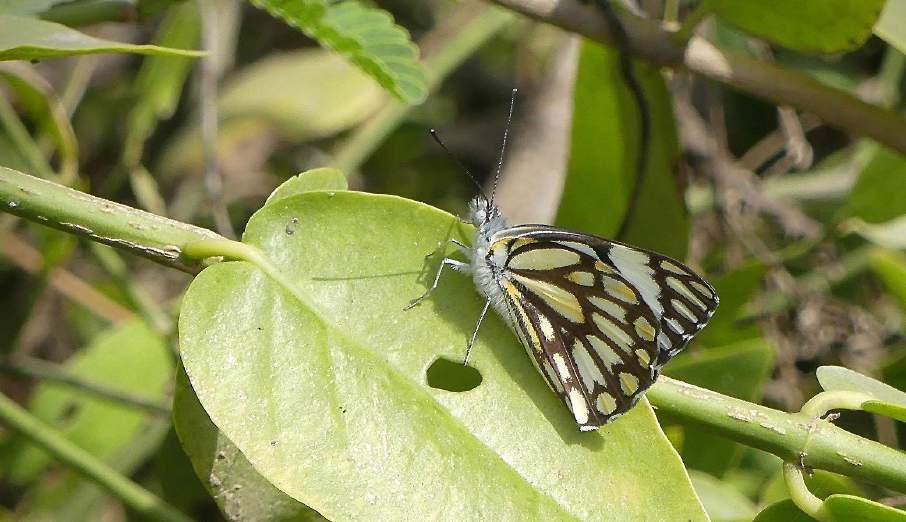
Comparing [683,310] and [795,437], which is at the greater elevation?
[795,437]

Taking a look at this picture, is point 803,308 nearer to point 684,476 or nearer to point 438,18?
point 684,476

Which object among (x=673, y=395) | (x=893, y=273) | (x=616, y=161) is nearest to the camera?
(x=673, y=395)

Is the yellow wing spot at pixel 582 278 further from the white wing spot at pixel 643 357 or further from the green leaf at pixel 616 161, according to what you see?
the green leaf at pixel 616 161

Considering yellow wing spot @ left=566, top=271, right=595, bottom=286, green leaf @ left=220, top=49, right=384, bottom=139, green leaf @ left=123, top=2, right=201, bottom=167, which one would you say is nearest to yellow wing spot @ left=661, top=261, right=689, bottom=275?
yellow wing spot @ left=566, top=271, right=595, bottom=286

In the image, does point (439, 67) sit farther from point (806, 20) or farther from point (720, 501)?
point (720, 501)

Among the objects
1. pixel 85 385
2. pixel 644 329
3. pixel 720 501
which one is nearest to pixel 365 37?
pixel 644 329

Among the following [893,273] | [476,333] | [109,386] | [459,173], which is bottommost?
[459,173]

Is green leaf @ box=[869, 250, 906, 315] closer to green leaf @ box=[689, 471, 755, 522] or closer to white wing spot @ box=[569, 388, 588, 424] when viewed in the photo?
green leaf @ box=[689, 471, 755, 522]

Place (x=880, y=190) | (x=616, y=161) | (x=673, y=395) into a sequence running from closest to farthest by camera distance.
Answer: (x=673, y=395)
(x=616, y=161)
(x=880, y=190)
